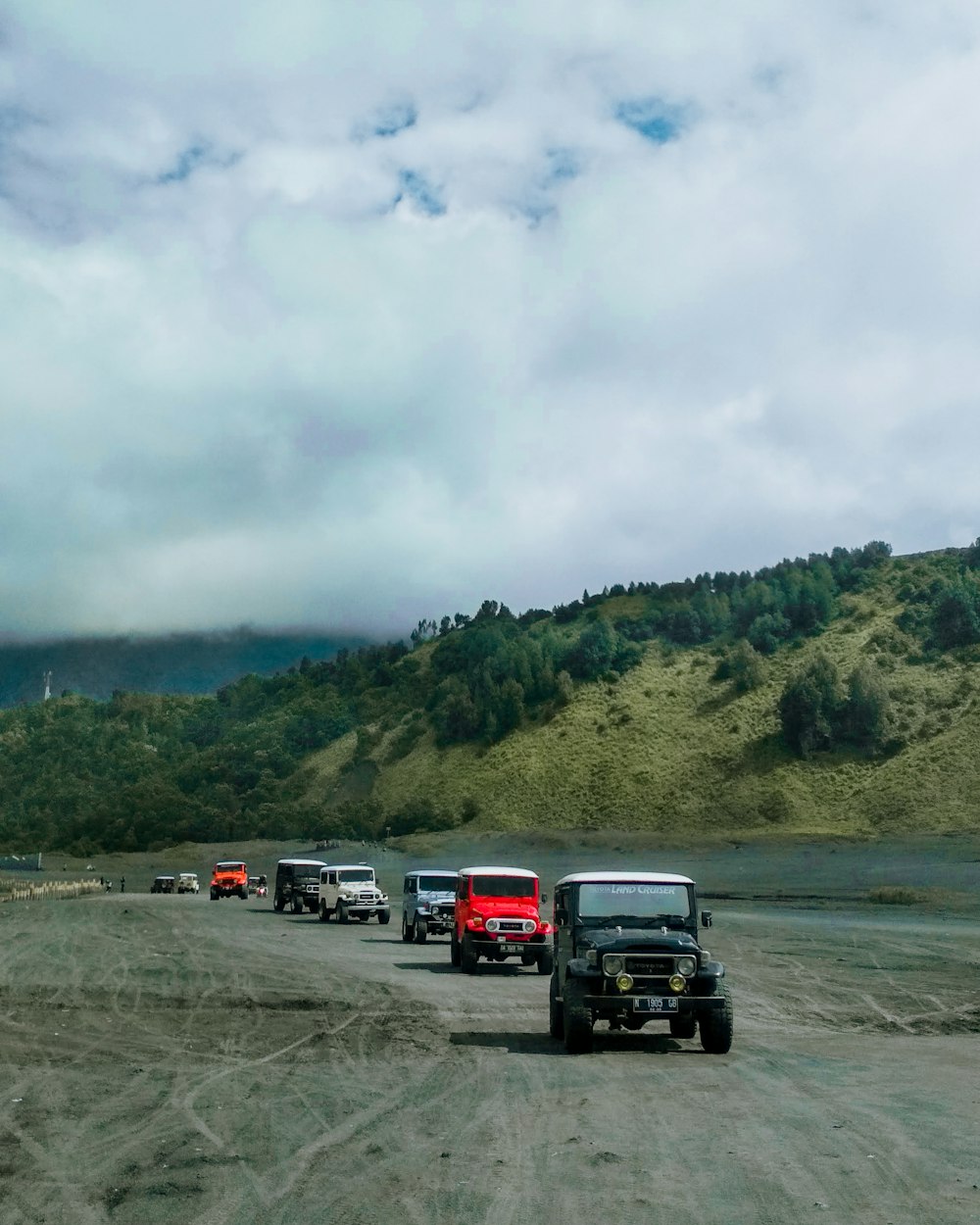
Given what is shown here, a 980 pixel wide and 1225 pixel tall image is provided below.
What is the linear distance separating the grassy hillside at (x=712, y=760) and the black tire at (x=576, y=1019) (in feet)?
237

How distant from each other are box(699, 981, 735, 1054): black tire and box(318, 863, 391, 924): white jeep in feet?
108

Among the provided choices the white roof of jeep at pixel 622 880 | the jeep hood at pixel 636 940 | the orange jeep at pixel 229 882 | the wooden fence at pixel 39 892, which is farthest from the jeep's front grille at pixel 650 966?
the orange jeep at pixel 229 882

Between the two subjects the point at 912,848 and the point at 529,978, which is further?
the point at 912,848

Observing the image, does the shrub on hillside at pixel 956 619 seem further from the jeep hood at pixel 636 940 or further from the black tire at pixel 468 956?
the jeep hood at pixel 636 940

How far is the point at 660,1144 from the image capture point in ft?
35.2

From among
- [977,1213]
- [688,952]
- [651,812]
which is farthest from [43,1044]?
[651,812]

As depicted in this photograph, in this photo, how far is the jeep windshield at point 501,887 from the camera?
29.1 metres

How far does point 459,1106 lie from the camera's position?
12.5m

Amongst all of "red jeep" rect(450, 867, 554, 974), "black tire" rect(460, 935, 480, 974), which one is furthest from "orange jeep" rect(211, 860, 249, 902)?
"black tire" rect(460, 935, 480, 974)

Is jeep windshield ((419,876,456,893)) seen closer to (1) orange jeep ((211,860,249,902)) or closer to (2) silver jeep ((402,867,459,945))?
(2) silver jeep ((402,867,459,945))

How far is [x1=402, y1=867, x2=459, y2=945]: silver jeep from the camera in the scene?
36812mm

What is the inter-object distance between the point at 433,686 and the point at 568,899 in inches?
5310

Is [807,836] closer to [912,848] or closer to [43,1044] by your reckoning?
[912,848]

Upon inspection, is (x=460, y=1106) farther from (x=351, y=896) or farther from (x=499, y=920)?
(x=351, y=896)
